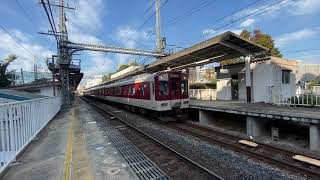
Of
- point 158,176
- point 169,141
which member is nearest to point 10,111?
point 158,176

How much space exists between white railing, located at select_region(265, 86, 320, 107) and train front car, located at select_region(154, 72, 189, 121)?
200 inches

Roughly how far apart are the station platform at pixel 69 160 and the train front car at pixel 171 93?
4.58 meters

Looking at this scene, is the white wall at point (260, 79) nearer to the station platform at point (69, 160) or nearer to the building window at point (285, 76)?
the building window at point (285, 76)

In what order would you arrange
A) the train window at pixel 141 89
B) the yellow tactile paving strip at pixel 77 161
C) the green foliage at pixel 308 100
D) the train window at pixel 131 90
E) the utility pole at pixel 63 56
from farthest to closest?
the utility pole at pixel 63 56
the train window at pixel 131 90
the train window at pixel 141 89
the green foliage at pixel 308 100
the yellow tactile paving strip at pixel 77 161

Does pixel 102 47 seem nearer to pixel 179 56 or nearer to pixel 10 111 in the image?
pixel 179 56

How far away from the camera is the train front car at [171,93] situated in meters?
13.0

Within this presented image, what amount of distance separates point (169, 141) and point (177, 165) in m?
2.82

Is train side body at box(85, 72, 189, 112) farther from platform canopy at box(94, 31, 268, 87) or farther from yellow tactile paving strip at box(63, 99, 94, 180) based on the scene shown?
yellow tactile paving strip at box(63, 99, 94, 180)

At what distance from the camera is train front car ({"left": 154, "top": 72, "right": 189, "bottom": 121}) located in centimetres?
1297

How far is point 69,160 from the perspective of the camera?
6.35 m

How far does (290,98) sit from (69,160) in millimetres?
11489

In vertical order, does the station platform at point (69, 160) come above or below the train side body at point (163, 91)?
below

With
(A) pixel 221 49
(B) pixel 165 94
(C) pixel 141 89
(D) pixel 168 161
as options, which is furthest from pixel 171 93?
(D) pixel 168 161

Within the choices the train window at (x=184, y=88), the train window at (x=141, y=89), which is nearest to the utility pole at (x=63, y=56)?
the train window at (x=141, y=89)
